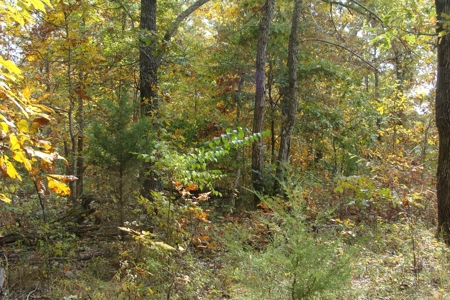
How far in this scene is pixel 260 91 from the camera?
8.84m

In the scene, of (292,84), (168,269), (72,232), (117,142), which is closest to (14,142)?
(168,269)

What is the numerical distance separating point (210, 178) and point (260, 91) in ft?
14.9

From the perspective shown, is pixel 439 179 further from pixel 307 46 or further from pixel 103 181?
pixel 307 46

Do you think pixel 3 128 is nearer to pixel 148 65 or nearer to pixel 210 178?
pixel 210 178

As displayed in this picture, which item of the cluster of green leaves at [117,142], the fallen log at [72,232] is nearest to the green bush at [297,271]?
the cluster of green leaves at [117,142]

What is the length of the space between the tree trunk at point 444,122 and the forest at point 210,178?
0.07 ft

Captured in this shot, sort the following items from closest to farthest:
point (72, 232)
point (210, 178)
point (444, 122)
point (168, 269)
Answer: point (168, 269), point (210, 178), point (444, 122), point (72, 232)

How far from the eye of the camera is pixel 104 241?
20.0ft

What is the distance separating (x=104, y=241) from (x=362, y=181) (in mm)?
4386

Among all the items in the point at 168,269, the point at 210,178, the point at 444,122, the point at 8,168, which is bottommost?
the point at 168,269

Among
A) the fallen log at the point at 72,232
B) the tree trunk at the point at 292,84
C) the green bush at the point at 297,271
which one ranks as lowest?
the fallen log at the point at 72,232

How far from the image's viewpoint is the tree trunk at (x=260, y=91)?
854 centimetres

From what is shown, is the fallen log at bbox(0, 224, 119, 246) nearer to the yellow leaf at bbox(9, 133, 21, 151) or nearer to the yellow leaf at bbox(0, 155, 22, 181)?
the yellow leaf at bbox(0, 155, 22, 181)

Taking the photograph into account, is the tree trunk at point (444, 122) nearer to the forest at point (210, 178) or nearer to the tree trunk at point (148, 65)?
the forest at point (210, 178)
